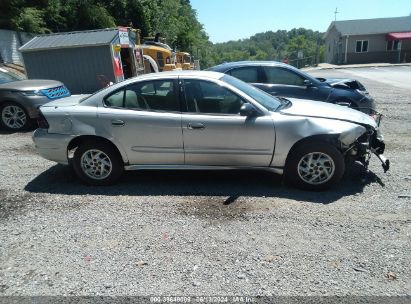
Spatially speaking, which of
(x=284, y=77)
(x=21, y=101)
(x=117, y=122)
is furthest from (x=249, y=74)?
(x=21, y=101)

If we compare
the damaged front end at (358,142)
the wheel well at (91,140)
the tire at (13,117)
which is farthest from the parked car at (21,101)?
the damaged front end at (358,142)

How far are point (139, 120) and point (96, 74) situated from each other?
322 inches

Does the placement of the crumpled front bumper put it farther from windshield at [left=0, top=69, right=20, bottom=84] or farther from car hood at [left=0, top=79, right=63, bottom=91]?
windshield at [left=0, top=69, right=20, bottom=84]

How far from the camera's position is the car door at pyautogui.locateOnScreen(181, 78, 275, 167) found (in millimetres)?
4633

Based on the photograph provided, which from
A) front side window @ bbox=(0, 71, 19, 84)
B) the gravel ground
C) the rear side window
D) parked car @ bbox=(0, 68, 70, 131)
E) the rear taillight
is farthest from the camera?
front side window @ bbox=(0, 71, 19, 84)

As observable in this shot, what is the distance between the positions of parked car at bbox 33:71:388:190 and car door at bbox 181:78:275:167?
0.5 inches

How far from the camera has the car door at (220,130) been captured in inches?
182

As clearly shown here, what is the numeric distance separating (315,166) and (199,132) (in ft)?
5.19

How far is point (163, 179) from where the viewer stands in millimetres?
5395

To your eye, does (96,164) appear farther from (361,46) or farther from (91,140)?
(361,46)

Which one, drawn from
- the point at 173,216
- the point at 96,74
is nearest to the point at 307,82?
the point at 173,216

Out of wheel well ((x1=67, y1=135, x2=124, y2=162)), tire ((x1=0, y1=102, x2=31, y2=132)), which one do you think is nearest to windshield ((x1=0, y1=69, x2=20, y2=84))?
tire ((x1=0, y1=102, x2=31, y2=132))

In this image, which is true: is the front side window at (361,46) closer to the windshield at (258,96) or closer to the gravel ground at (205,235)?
the gravel ground at (205,235)

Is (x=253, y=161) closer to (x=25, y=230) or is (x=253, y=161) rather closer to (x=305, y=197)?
(x=305, y=197)
